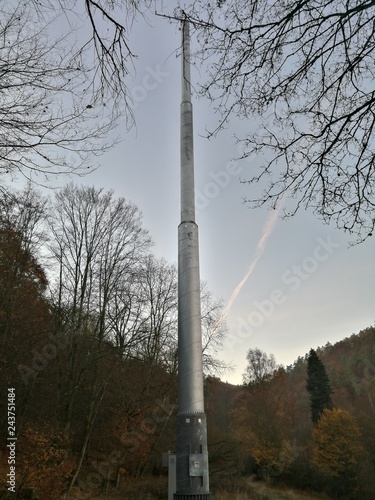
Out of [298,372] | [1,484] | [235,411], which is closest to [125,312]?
[1,484]

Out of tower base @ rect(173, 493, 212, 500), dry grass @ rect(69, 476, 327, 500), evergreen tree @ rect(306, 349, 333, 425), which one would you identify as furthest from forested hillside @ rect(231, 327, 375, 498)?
tower base @ rect(173, 493, 212, 500)

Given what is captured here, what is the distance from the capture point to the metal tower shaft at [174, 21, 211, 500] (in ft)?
12.2

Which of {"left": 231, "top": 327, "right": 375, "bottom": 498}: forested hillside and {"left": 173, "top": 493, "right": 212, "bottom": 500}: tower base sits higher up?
{"left": 173, "top": 493, "right": 212, "bottom": 500}: tower base

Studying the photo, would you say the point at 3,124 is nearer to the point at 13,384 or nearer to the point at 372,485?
the point at 13,384

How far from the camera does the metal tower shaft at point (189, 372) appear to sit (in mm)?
3713

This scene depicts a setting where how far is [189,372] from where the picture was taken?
155 inches

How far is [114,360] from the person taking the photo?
17.5 m

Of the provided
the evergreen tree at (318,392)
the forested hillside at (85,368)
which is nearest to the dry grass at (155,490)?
the forested hillside at (85,368)

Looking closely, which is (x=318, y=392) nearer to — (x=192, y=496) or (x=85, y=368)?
(x=85, y=368)

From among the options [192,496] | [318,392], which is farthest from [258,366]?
[192,496]

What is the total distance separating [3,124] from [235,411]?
58.1 meters

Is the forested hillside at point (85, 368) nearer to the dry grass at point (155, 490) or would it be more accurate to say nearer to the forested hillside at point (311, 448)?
the dry grass at point (155, 490)

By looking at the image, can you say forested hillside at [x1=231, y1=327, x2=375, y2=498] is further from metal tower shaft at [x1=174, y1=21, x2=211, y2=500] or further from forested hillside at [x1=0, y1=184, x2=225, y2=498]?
metal tower shaft at [x1=174, y1=21, x2=211, y2=500]

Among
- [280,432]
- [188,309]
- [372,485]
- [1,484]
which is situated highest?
[188,309]
